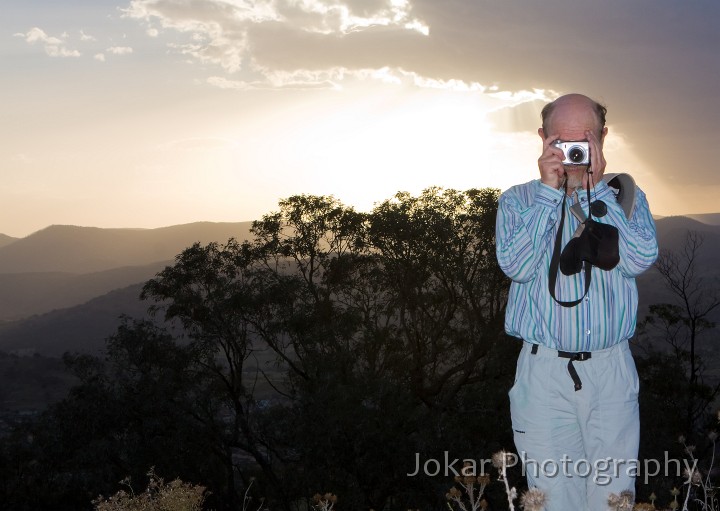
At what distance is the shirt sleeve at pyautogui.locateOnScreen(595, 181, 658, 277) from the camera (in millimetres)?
2902

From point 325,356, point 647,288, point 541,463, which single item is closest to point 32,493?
point 325,356

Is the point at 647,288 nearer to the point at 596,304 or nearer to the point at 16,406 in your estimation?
the point at 16,406

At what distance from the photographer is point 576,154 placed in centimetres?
Answer: 300

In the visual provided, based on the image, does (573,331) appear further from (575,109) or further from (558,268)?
(575,109)

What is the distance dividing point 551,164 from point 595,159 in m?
0.18

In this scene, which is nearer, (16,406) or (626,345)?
(626,345)

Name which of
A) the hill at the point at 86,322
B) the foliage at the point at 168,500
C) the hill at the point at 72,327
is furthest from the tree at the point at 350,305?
the hill at the point at 72,327

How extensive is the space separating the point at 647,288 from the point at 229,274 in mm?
96490

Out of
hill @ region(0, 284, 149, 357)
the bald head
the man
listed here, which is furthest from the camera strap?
hill @ region(0, 284, 149, 357)

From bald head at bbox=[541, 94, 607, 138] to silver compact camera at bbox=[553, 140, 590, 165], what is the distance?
0.15 metres

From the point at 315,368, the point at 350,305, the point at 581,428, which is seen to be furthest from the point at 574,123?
the point at 350,305

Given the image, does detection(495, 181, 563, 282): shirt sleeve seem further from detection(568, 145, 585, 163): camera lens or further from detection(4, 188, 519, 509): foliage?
detection(4, 188, 519, 509): foliage

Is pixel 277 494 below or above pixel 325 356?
below

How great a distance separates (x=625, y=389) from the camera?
9.17 ft
